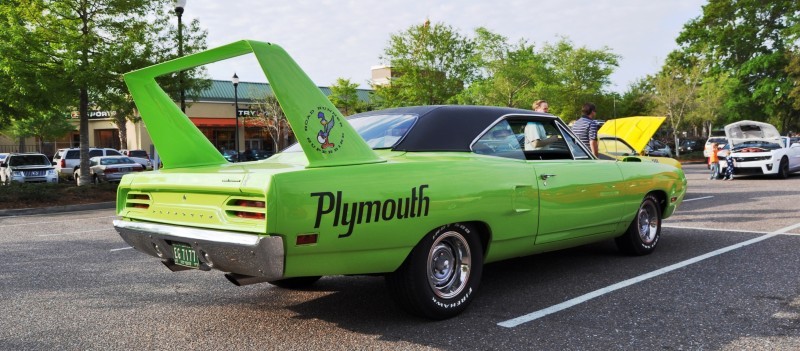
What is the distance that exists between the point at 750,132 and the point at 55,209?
2033 cm

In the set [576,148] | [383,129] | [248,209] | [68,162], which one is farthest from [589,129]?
[68,162]

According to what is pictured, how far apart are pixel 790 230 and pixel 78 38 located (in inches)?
685

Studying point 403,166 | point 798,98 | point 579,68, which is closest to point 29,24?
point 403,166

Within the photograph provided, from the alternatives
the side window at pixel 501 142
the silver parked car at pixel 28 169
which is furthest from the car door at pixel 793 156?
the silver parked car at pixel 28 169

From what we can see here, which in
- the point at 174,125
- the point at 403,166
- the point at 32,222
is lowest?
the point at 32,222

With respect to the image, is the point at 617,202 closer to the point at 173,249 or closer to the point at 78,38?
the point at 173,249

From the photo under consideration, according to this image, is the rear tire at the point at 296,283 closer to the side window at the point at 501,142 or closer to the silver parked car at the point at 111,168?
the side window at the point at 501,142

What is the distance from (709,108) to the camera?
4059 centimetres

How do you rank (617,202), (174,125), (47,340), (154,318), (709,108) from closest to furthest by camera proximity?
(47,340) < (154,318) < (174,125) < (617,202) < (709,108)

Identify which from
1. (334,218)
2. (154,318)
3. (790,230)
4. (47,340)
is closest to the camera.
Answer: (334,218)

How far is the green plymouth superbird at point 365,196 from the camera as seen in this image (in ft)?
11.1

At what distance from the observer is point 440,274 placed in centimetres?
406

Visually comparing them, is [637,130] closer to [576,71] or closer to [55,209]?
[55,209]

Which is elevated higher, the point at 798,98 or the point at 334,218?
the point at 798,98
